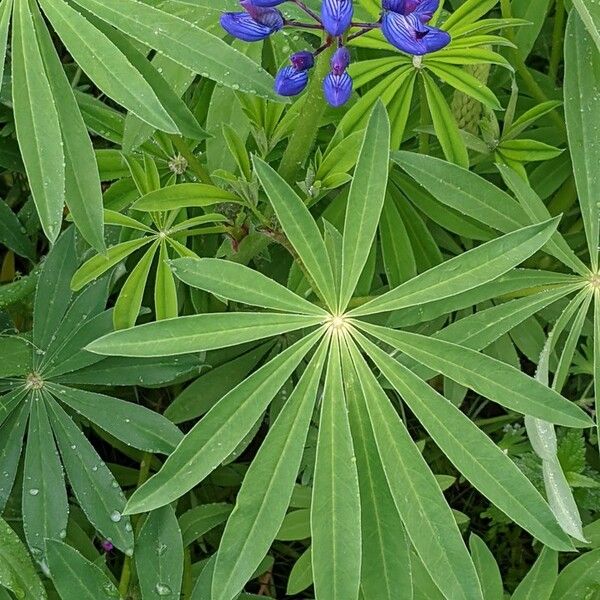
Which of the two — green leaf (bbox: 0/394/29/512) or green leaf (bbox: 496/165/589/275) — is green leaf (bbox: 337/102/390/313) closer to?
green leaf (bbox: 496/165/589/275)

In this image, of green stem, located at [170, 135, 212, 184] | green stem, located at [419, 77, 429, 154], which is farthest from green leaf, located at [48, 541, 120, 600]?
green stem, located at [419, 77, 429, 154]

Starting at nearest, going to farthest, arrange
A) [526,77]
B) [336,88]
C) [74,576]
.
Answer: [336,88] < [74,576] < [526,77]

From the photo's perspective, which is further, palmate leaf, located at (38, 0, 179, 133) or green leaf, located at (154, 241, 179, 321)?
green leaf, located at (154, 241, 179, 321)

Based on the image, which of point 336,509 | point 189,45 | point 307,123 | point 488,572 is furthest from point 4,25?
point 488,572

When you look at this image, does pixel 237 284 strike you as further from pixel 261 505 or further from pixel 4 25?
pixel 4 25

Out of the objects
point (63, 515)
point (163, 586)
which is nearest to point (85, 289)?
point (63, 515)

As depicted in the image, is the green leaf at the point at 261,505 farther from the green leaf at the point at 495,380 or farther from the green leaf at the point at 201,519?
the green leaf at the point at 201,519

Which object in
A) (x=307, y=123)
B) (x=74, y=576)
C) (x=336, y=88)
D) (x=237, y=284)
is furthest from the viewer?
(x=74, y=576)

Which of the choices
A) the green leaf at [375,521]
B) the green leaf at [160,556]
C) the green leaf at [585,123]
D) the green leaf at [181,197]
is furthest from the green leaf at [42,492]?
the green leaf at [585,123]
